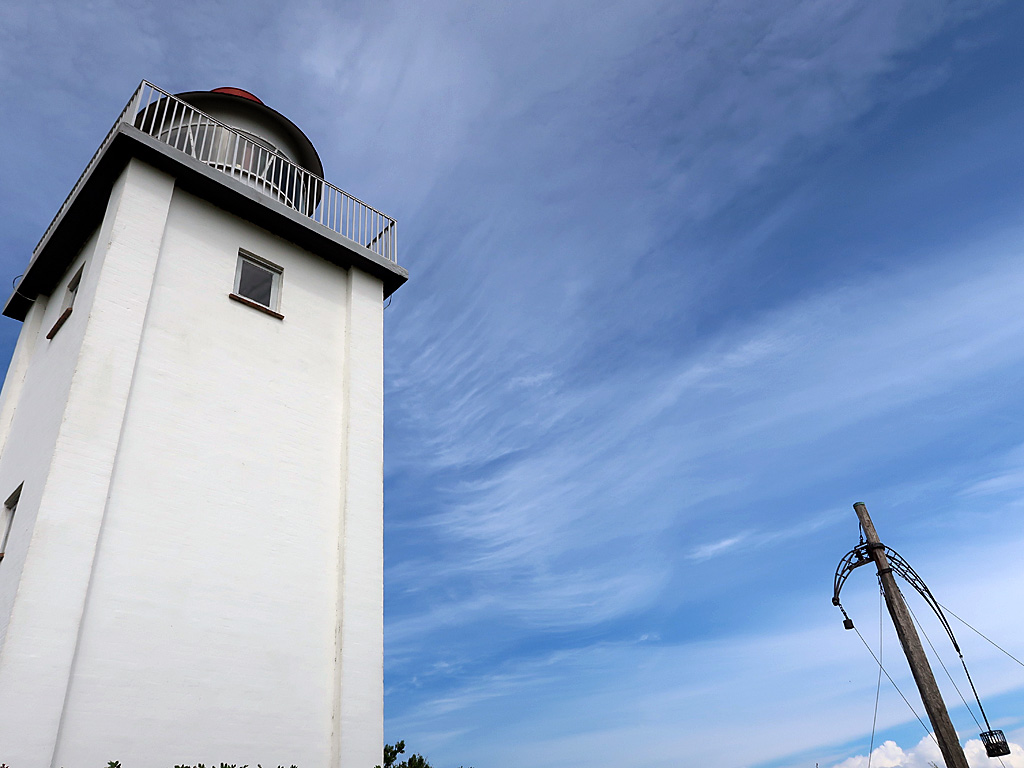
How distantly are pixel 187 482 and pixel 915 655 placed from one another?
11.0 m

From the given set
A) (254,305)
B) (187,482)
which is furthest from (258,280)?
(187,482)

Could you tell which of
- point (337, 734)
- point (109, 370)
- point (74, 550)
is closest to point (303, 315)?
point (109, 370)

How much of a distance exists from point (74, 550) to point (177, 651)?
1.62m

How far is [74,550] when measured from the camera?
7.74m

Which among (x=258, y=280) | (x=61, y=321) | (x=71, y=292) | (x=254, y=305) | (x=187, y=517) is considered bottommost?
(x=187, y=517)

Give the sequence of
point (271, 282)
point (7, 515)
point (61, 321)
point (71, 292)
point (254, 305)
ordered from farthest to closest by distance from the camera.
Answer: point (271, 282)
point (71, 292)
point (254, 305)
point (61, 321)
point (7, 515)

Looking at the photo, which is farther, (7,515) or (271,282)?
(271,282)

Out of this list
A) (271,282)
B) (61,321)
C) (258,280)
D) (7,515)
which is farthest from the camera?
(271,282)

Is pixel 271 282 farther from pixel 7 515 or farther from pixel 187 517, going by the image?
pixel 7 515

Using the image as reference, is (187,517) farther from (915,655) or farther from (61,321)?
(915,655)

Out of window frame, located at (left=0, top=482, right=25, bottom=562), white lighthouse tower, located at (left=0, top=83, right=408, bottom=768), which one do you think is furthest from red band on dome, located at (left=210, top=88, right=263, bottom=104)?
window frame, located at (left=0, top=482, right=25, bottom=562)

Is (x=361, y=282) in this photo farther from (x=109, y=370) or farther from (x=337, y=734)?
(x=337, y=734)

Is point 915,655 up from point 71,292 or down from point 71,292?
down

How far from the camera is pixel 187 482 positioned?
916 cm
